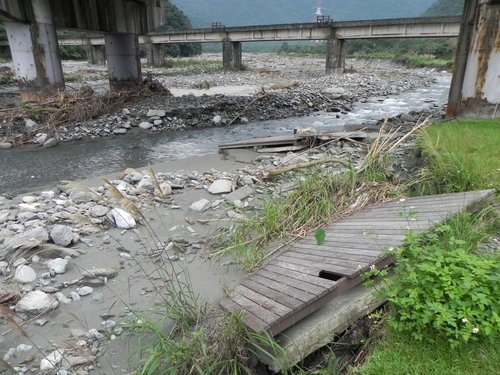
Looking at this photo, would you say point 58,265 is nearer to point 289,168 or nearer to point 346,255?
point 346,255

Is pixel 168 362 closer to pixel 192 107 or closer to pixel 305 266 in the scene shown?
pixel 305 266

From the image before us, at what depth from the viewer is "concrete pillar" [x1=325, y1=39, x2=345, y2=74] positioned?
3744 cm

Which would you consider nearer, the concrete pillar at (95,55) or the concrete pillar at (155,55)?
the concrete pillar at (155,55)

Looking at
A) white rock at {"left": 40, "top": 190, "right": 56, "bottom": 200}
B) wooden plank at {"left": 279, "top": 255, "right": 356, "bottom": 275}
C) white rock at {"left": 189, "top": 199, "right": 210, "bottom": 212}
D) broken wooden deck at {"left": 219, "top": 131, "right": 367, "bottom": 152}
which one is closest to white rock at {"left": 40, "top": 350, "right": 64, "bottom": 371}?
wooden plank at {"left": 279, "top": 255, "right": 356, "bottom": 275}

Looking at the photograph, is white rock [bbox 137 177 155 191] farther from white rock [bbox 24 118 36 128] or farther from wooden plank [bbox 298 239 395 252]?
white rock [bbox 24 118 36 128]

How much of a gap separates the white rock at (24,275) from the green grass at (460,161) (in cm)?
533

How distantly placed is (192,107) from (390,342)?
46.5ft

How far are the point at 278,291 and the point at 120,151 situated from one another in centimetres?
956

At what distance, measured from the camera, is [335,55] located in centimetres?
3775

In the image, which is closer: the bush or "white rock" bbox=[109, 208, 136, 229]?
the bush

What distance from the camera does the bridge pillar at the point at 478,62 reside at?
9.56 meters

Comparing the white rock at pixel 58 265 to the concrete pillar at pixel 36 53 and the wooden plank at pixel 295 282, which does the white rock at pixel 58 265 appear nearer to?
the wooden plank at pixel 295 282

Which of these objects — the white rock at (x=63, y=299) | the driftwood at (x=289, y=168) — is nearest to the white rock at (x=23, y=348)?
the white rock at (x=63, y=299)

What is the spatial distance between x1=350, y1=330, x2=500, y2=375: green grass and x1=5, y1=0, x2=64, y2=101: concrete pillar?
50.8 feet
